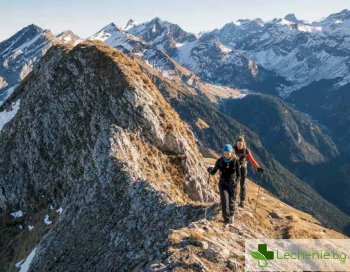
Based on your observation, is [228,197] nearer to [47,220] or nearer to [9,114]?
[47,220]

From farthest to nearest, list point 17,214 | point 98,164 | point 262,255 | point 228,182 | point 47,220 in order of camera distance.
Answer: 1. point 17,214
2. point 47,220
3. point 98,164
4. point 228,182
5. point 262,255

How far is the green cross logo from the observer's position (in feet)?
77.0

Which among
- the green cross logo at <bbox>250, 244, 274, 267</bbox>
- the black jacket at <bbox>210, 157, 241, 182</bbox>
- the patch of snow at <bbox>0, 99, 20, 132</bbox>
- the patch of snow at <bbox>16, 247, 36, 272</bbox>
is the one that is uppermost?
the patch of snow at <bbox>0, 99, 20, 132</bbox>

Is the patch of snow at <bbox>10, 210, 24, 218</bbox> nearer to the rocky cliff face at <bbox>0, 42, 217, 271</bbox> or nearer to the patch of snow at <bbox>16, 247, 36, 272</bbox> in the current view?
the rocky cliff face at <bbox>0, 42, 217, 271</bbox>

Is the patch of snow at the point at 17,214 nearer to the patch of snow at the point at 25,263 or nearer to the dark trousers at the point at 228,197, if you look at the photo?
the patch of snow at the point at 25,263

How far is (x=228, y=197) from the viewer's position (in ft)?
89.8

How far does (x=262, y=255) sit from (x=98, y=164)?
23.7 metres

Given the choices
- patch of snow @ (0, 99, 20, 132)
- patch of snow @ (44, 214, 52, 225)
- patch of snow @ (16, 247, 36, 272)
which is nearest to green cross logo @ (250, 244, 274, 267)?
patch of snow @ (16, 247, 36, 272)

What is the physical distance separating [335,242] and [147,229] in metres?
12.3

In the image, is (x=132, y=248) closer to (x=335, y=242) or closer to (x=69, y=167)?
(x=335, y=242)

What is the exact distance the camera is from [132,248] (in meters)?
28.9

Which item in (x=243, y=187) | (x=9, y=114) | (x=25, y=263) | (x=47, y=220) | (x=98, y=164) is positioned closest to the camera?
(x=243, y=187)

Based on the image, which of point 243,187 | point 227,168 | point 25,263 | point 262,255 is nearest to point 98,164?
point 25,263

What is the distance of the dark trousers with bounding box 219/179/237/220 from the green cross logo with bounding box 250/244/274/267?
3105mm
